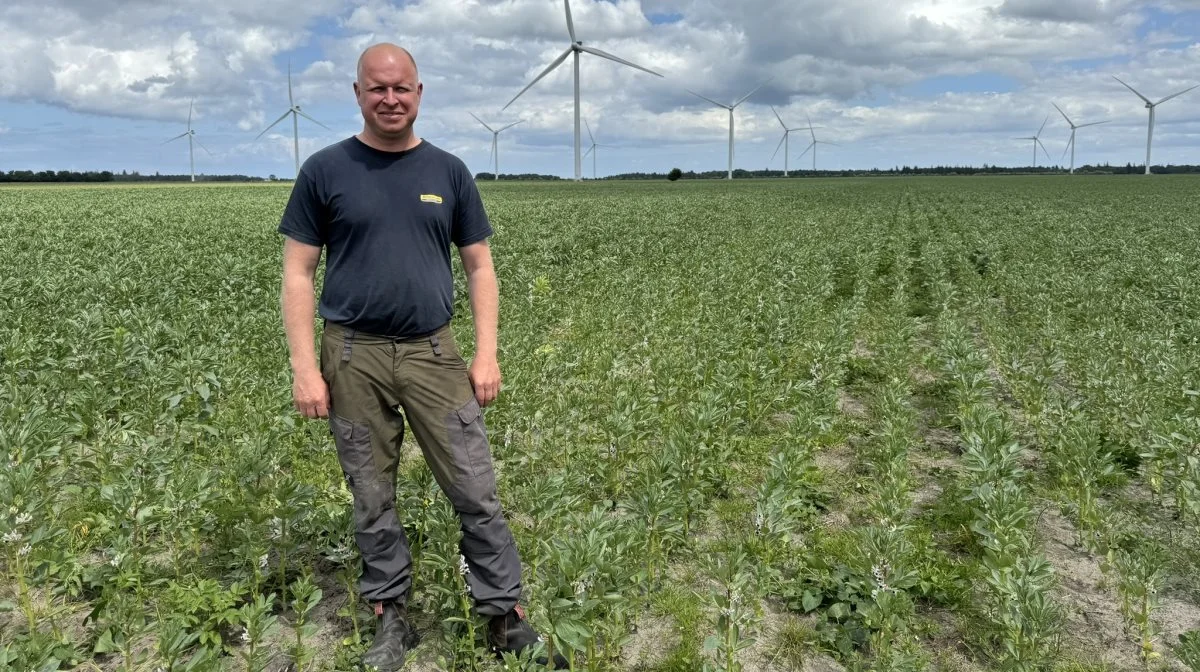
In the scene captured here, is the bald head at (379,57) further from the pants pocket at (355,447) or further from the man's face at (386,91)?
the pants pocket at (355,447)

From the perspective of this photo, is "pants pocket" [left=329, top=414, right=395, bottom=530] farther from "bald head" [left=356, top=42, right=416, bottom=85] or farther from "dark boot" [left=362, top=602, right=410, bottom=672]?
"bald head" [left=356, top=42, right=416, bottom=85]

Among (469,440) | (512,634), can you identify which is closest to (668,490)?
(512,634)

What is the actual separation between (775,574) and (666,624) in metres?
0.78

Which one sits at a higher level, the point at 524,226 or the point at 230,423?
the point at 524,226

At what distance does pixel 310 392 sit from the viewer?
12.7ft

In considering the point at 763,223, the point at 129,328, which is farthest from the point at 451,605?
the point at 763,223

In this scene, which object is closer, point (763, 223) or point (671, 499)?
point (671, 499)

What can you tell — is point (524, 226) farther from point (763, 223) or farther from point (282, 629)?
point (282, 629)

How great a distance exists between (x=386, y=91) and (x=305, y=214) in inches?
29.3

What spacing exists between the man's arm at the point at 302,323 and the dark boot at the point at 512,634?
151 cm

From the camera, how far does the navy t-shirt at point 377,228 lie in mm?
3756

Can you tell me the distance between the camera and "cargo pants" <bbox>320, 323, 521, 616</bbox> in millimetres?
3932

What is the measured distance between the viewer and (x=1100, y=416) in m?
8.13

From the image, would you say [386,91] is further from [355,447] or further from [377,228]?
[355,447]
